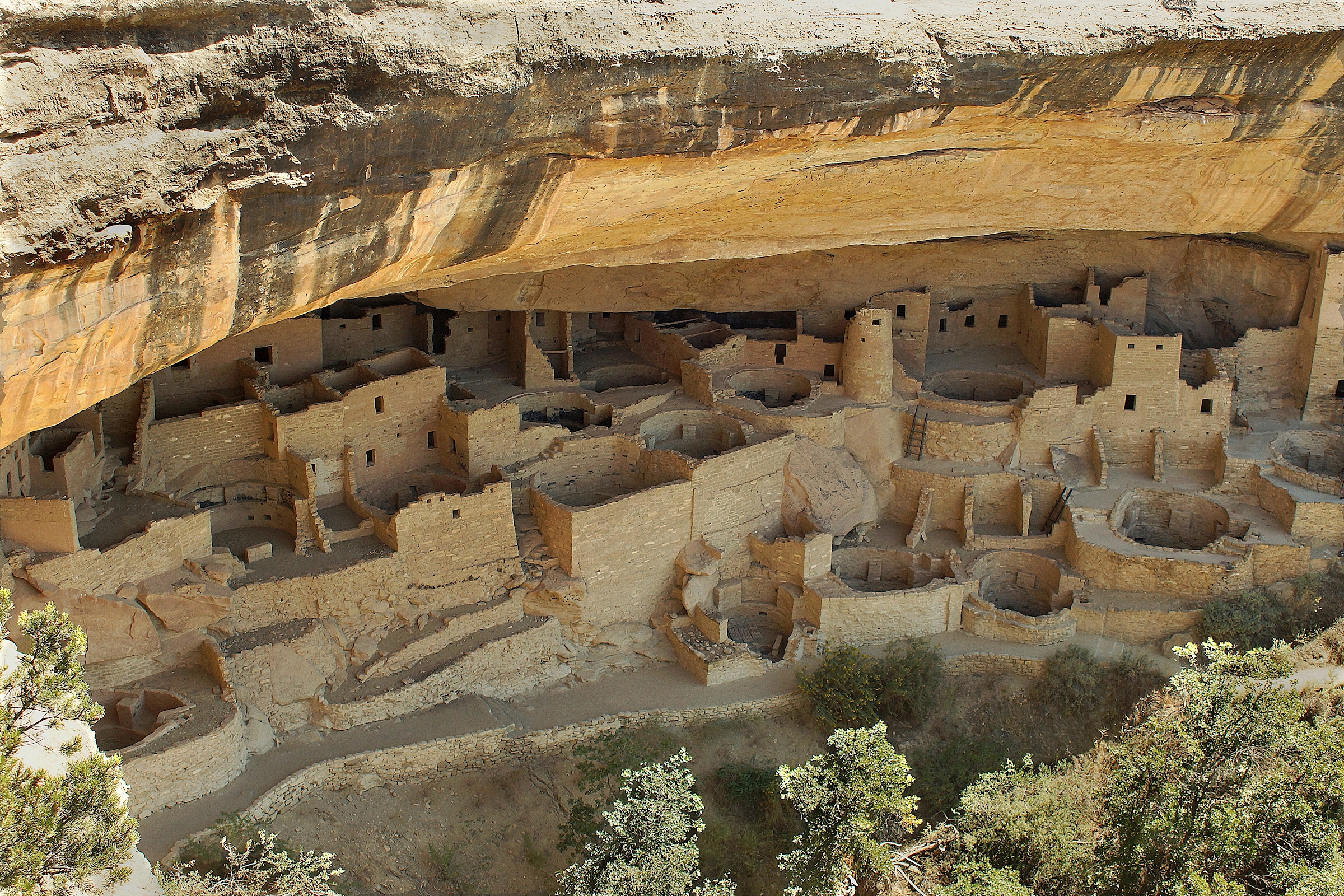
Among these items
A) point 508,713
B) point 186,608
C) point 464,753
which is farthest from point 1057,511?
point 186,608

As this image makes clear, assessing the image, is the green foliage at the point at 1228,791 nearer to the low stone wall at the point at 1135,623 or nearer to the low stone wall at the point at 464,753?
the low stone wall at the point at 464,753

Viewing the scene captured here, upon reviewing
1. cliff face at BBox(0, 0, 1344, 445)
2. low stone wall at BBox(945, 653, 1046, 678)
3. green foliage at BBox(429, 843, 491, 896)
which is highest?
cliff face at BBox(0, 0, 1344, 445)

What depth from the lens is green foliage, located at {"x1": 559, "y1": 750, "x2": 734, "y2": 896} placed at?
11.2m

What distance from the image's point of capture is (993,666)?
17.3 metres

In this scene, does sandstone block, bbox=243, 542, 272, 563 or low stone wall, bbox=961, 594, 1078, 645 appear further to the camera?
low stone wall, bbox=961, 594, 1078, 645

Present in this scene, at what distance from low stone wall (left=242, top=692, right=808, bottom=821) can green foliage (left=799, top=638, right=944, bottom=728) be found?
37 centimetres

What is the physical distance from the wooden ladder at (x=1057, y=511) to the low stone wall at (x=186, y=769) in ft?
38.1

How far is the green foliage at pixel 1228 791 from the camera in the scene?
9797 mm

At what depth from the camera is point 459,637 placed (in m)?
15.8

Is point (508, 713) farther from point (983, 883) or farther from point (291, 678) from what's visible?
point (983, 883)

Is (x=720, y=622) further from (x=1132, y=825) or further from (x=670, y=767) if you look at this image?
(x=1132, y=825)

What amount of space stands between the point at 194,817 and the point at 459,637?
3.85 m

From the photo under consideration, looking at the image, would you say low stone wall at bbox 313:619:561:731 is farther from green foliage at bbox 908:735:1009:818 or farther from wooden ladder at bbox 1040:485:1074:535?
wooden ladder at bbox 1040:485:1074:535

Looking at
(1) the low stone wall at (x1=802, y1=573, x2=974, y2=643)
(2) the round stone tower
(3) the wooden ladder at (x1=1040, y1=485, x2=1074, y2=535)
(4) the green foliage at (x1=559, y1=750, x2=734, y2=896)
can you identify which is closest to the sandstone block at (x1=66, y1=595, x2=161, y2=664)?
(4) the green foliage at (x1=559, y1=750, x2=734, y2=896)
